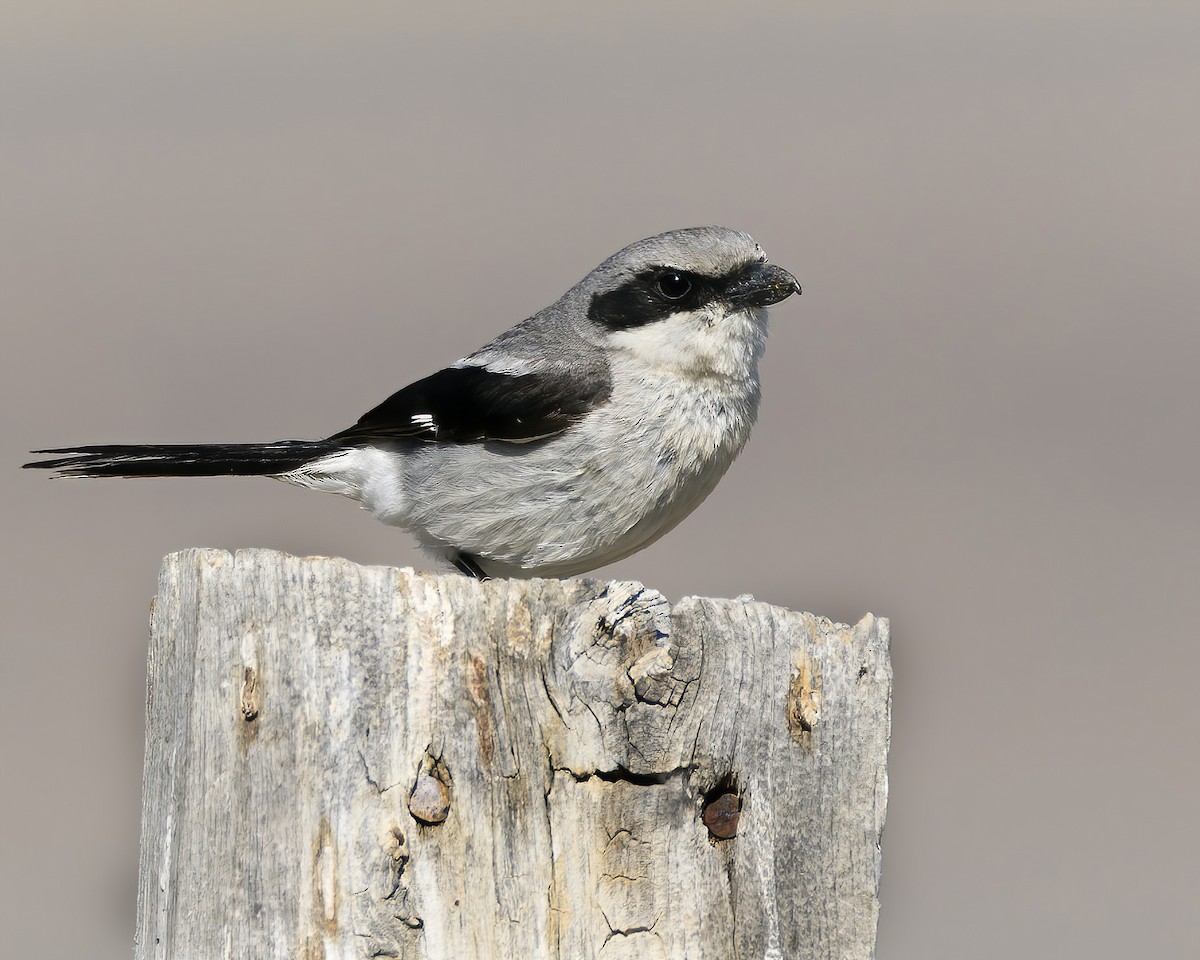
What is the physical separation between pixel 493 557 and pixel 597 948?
7.09 ft

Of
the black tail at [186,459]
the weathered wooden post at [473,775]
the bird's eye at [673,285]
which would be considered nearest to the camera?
the weathered wooden post at [473,775]

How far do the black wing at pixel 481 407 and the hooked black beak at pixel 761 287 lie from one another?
0.56 m

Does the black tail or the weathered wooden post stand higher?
the black tail

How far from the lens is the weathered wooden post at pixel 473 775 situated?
8.00 feet

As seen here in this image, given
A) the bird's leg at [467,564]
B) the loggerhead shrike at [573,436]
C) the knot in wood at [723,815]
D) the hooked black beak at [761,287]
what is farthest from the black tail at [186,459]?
the knot in wood at [723,815]

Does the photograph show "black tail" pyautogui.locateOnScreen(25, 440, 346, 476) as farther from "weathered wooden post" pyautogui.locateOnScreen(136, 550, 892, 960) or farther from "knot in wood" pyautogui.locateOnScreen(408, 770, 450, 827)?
"knot in wood" pyautogui.locateOnScreen(408, 770, 450, 827)

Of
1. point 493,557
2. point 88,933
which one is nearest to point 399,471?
point 493,557

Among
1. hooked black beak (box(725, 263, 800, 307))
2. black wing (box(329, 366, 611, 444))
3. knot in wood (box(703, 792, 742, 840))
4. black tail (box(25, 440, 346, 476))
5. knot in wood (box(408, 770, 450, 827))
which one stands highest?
hooked black beak (box(725, 263, 800, 307))

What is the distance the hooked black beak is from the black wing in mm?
561

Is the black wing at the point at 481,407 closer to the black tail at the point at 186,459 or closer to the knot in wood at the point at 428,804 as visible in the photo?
the black tail at the point at 186,459

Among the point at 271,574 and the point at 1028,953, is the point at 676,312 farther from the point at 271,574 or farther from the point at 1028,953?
the point at 1028,953

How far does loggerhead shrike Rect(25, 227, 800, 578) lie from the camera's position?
432 centimetres

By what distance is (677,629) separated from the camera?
255 cm

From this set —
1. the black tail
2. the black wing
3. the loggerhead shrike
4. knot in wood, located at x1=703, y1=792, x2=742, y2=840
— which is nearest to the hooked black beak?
the loggerhead shrike
